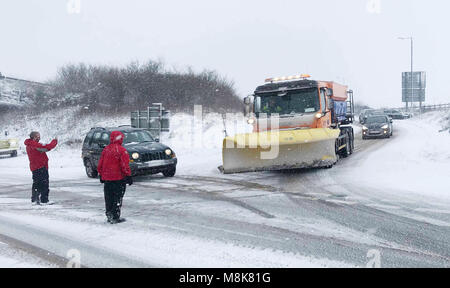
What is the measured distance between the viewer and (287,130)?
38.1 feet

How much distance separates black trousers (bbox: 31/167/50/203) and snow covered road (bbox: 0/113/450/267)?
32 cm

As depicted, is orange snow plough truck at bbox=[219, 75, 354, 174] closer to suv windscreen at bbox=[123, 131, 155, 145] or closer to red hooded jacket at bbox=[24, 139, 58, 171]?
suv windscreen at bbox=[123, 131, 155, 145]

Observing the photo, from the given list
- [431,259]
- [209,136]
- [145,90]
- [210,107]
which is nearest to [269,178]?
[431,259]

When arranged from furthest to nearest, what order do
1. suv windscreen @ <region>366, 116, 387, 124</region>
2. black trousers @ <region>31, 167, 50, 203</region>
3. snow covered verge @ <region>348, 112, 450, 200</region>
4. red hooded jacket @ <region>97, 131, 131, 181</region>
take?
suv windscreen @ <region>366, 116, 387, 124</region>, snow covered verge @ <region>348, 112, 450, 200</region>, black trousers @ <region>31, 167, 50, 203</region>, red hooded jacket @ <region>97, 131, 131, 181</region>

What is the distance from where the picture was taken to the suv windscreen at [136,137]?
12833 millimetres

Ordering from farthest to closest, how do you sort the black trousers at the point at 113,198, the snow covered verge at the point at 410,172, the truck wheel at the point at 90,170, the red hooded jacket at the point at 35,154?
1. the truck wheel at the point at 90,170
2. the snow covered verge at the point at 410,172
3. the red hooded jacket at the point at 35,154
4. the black trousers at the point at 113,198

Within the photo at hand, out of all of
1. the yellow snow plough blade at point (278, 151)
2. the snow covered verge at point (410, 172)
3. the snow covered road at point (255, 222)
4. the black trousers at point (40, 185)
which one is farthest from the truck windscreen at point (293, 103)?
the black trousers at point (40, 185)

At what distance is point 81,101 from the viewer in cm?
3756

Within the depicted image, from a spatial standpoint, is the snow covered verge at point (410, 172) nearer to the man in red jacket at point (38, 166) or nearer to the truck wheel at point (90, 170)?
the man in red jacket at point (38, 166)

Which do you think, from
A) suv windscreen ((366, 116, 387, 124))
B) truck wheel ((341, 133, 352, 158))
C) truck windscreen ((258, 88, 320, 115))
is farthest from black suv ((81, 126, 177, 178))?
suv windscreen ((366, 116, 387, 124))

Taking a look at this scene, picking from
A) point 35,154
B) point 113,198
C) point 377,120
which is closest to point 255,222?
point 113,198

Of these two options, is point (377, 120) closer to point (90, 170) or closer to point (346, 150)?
point (346, 150)

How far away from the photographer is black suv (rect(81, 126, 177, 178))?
11.7 meters
